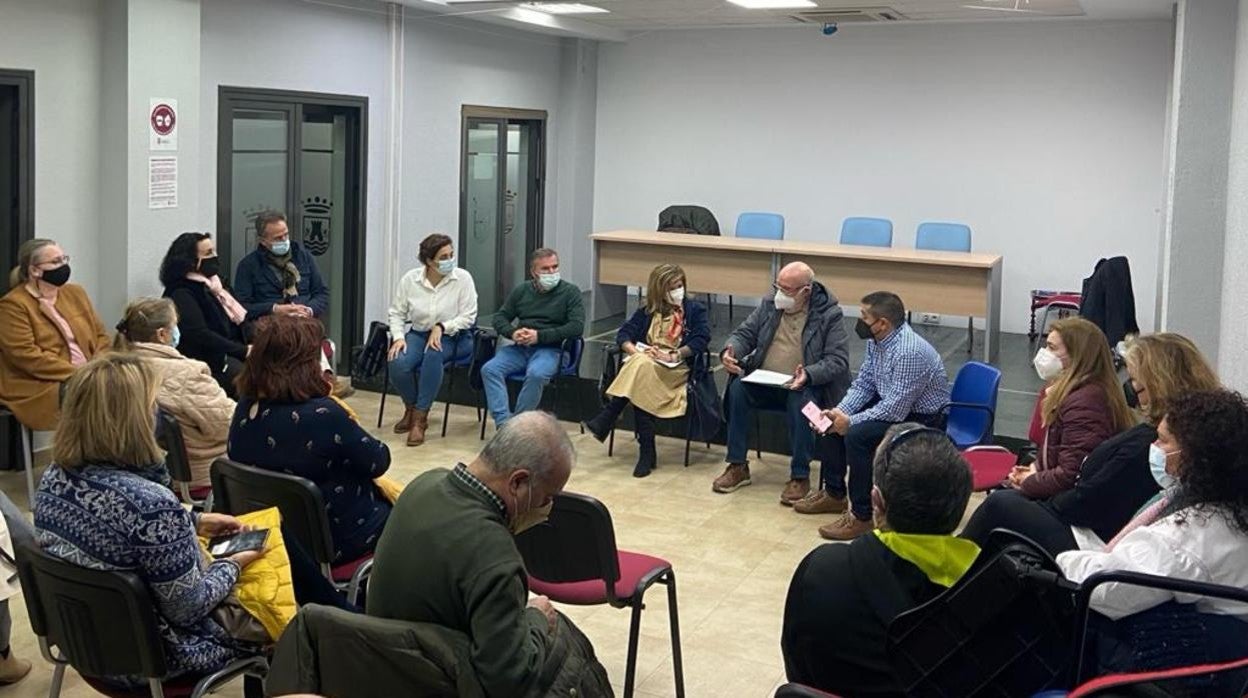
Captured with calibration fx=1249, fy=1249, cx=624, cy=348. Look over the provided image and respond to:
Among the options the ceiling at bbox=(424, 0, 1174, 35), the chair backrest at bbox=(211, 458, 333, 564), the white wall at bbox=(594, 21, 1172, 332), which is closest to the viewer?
the chair backrest at bbox=(211, 458, 333, 564)

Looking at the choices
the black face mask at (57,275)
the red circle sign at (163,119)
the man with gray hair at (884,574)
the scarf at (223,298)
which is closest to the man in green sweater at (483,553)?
the man with gray hair at (884,574)

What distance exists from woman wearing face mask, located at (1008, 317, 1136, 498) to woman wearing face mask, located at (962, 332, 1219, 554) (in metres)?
0.39

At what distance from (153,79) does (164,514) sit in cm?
467

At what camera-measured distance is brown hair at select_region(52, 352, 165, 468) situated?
2.95 m

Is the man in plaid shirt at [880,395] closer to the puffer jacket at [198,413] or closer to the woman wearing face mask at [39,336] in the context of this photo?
the puffer jacket at [198,413]

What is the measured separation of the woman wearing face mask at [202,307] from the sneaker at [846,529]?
319 centimetres

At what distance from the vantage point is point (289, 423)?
3816mm

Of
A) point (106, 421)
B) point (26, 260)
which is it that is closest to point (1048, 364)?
point (106, 421)

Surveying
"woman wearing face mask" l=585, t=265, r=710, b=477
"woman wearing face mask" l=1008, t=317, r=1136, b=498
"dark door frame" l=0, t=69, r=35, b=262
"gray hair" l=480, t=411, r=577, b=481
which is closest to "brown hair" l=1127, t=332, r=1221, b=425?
"woman wearing face mask" l=1008, t=317, r=1136, b=498

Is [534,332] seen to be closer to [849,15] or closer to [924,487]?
[849,15]

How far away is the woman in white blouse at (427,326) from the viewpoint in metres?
7.46

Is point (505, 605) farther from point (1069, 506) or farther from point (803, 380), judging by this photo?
point (803, 380)

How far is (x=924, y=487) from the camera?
8.45 feet

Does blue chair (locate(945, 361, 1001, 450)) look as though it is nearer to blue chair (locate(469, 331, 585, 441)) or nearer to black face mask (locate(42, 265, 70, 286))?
blue chair (locate(469, 331, 585, 441))
